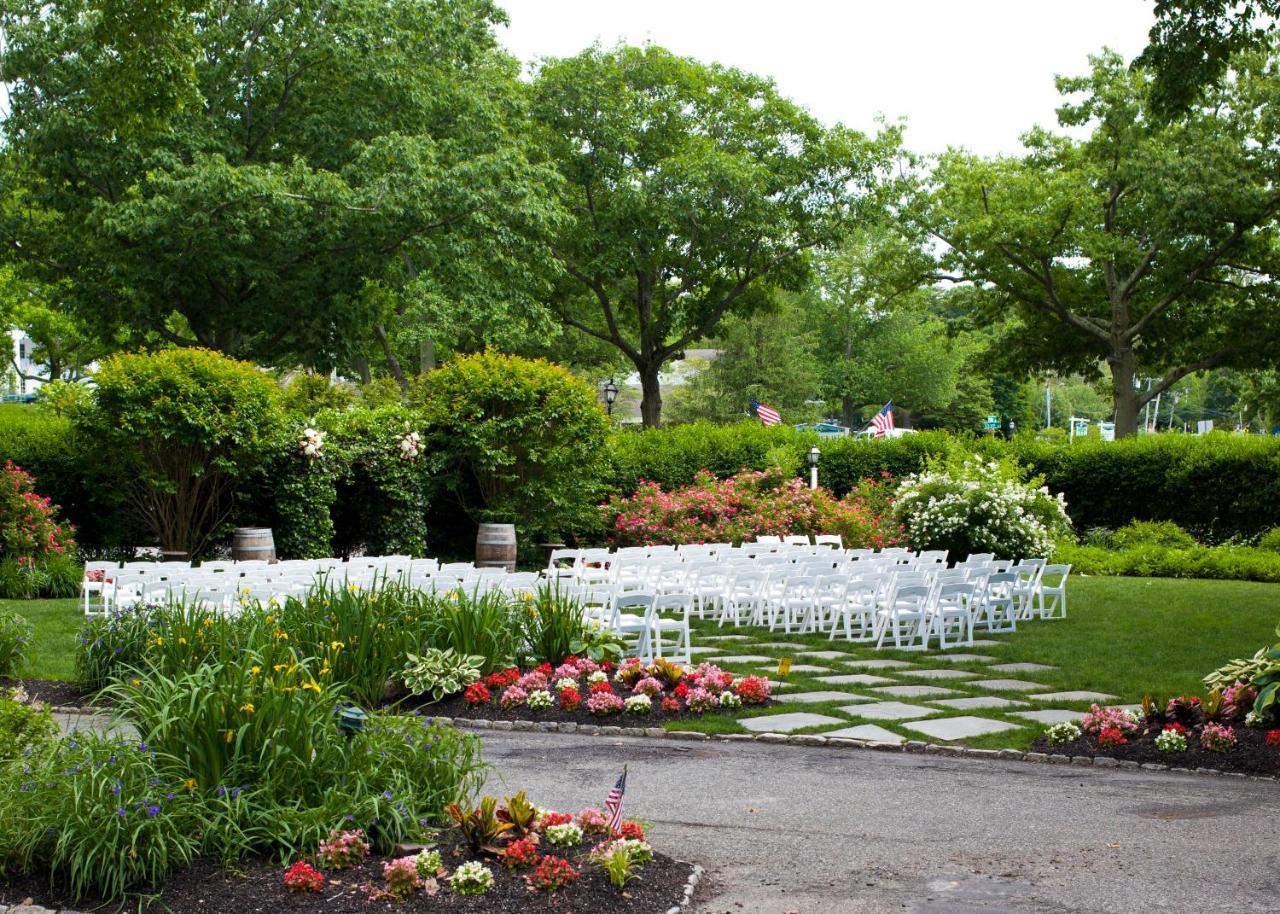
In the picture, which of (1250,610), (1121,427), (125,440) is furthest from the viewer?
(1121,427)

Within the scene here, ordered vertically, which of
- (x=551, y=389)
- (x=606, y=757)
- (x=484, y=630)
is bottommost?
(x=606, y=757)

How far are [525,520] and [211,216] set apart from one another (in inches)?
352

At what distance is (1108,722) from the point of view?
25.8ft

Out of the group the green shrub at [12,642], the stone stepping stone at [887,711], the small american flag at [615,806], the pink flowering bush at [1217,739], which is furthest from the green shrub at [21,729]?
the pink flowering bush at [1217,739]

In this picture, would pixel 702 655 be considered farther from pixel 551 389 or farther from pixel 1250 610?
pixel 551 389

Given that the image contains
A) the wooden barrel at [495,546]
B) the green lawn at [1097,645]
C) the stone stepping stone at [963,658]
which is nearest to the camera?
the green lawn at [1097,645]

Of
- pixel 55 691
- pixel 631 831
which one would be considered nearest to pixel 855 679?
pixel 631 831

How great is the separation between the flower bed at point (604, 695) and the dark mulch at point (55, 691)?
7.92 ft

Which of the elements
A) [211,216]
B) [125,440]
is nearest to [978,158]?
[211,216]

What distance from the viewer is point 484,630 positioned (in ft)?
31.2

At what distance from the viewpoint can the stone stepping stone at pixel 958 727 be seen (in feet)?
26.7

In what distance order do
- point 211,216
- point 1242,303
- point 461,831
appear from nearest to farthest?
point 461,831, point 211,216, point 1242,303

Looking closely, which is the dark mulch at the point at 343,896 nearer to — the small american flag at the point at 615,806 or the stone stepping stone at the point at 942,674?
the small american flag at the point at 615,806

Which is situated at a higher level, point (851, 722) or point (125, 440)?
point (125, 440)
